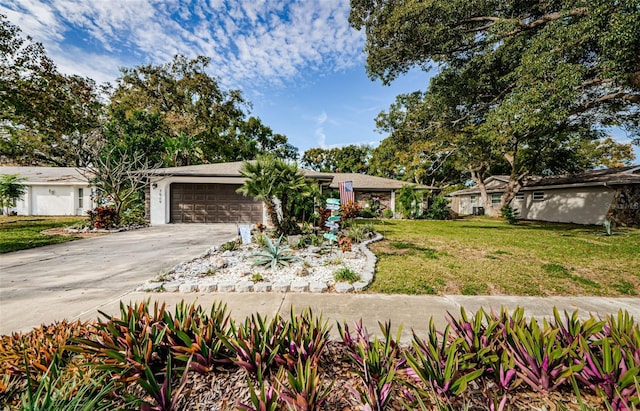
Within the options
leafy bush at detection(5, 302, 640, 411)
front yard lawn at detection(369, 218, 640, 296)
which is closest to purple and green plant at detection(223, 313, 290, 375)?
leafy bush at detection(5, 302, 640, 411)

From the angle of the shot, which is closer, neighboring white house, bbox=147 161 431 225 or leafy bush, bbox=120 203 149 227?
leafy bush, bbox=120 203 149 227

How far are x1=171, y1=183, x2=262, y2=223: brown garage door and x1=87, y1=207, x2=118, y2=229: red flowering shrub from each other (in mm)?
2567

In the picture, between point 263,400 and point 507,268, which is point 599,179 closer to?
point 507,268

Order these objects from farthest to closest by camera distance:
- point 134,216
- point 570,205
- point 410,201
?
1. point 410,201
2. point 570,205
3. point 134,216

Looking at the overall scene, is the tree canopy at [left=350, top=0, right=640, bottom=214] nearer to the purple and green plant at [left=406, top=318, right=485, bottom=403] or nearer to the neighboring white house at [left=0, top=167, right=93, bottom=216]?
the purple and green plant at [left=406, top=318, right=485, bottom=403]

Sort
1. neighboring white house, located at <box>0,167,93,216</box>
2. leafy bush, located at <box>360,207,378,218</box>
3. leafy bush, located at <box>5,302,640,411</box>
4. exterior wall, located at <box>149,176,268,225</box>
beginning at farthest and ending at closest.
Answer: leafy bush, located at <box>360,207,378,218</box>
neighboring white house, located at <box>0,167,93,216</box>
exterior wall, located at <box>149,176,268,225</box>
leafy bush, located at <box>5,302,640,411</box>

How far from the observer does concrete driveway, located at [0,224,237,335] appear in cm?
321

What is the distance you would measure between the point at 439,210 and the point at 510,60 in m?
11.0

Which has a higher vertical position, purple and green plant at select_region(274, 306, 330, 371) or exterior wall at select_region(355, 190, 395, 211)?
exterior wall at select_region(355, 190, 395, 211)

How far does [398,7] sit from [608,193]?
655 inches

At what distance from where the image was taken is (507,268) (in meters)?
5.34

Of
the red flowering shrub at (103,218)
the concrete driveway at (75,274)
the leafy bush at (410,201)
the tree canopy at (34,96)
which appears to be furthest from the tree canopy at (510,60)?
the red flowering shrub at (103,218)

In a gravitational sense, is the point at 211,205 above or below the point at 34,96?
below

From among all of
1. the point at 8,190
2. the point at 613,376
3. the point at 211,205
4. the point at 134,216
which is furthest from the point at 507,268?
the point at 8,190
